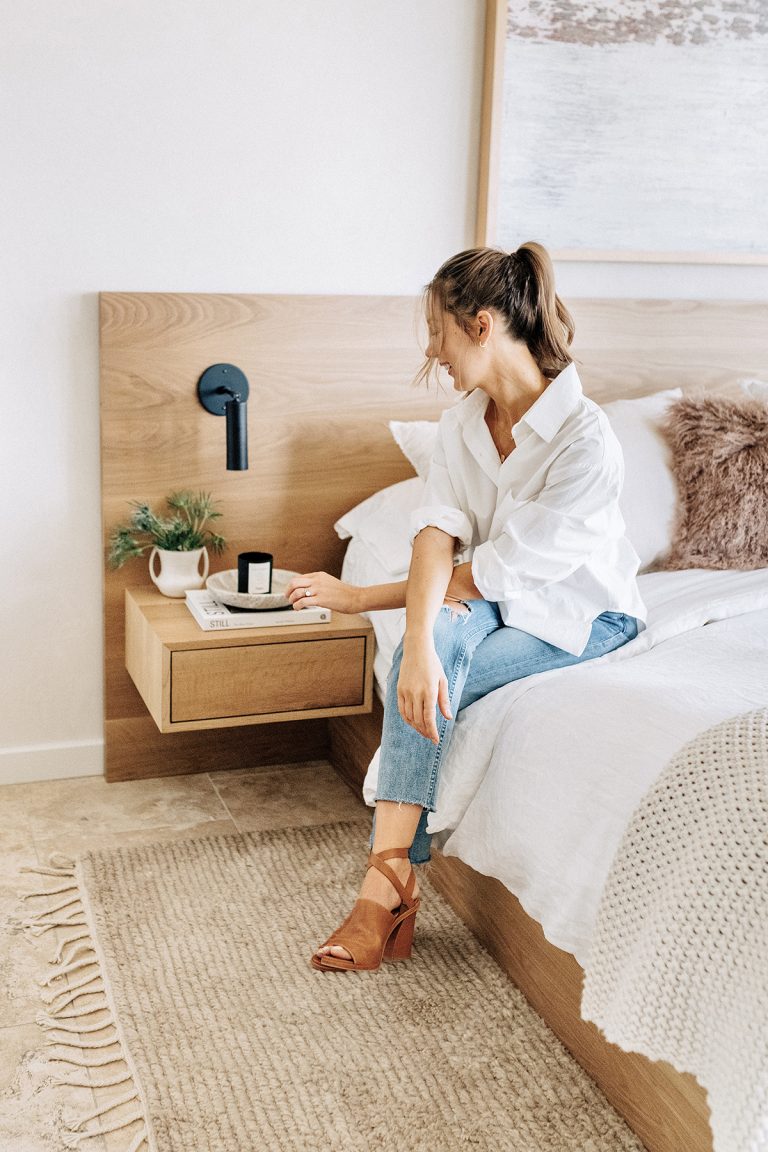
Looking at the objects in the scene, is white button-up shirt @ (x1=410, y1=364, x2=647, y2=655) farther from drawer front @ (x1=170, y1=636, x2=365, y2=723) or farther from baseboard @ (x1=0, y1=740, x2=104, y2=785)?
baseboard @ (x1=0, y1=740, x2=104, y2=785)

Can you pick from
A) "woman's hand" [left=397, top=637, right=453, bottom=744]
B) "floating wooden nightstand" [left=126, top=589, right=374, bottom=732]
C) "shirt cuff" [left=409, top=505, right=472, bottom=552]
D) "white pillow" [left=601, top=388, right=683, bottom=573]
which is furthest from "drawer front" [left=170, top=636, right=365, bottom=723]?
"white pillow" [left=601, top=388, right=683, bottom=573]

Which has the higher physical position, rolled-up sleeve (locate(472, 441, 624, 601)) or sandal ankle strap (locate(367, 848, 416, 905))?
rolled-up sleeve (locate(472, 441, 624, 601))

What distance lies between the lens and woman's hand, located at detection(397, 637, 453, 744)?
1674 mm

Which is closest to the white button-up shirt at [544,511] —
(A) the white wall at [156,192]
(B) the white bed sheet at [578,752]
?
(B) the white bed sheet at [578,752]

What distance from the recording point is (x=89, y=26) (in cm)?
219

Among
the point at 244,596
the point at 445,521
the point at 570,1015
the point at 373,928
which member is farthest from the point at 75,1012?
the point at 445,521

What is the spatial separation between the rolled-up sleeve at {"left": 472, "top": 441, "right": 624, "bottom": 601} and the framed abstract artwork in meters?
0.96

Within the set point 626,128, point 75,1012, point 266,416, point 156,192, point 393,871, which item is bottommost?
point 75,1012

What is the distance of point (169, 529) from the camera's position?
2354 millimetres

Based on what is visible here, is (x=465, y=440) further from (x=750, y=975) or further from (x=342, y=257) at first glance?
(x=750, y=975)

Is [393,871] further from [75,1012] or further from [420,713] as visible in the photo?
[75,1012]

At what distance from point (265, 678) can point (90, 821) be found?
486 millimetres

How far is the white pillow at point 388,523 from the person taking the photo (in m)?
2.26

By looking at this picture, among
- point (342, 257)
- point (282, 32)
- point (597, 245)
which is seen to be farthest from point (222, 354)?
point (597, 245)
